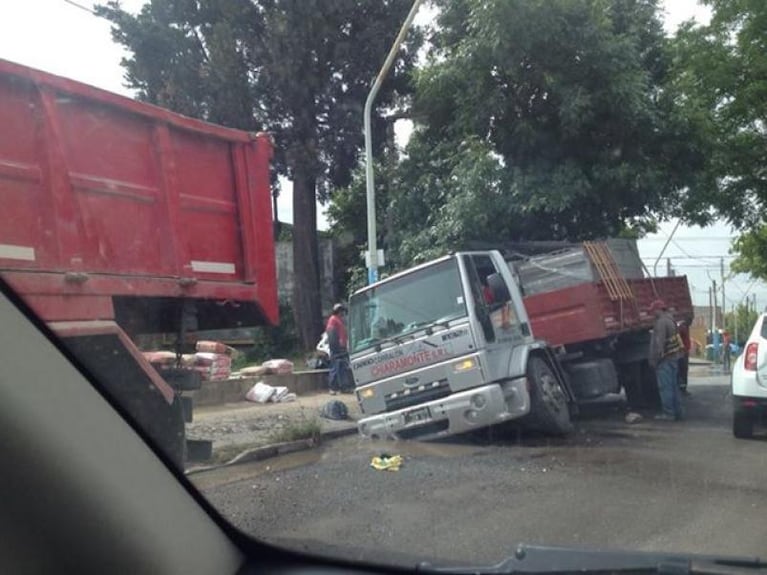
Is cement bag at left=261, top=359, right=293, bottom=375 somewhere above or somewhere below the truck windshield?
below

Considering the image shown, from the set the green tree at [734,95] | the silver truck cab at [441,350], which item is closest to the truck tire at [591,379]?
the silver truck cab at [441,350]

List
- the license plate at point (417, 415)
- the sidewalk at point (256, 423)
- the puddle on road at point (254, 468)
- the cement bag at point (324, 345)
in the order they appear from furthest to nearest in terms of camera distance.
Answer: the cement bag at point (324, 345), the license plate at point (417, 415), the sidewalk at point (256, 423), the puddle on road at point (254, 468)

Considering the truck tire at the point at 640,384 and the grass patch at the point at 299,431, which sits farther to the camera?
the truck tire at the point at 640,384

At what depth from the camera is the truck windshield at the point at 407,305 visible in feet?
31.9

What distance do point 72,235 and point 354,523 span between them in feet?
8.42

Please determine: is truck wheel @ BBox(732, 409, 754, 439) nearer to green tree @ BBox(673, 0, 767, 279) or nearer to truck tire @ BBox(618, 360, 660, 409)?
truck tire @ BBox(618, 360, 660, 409)

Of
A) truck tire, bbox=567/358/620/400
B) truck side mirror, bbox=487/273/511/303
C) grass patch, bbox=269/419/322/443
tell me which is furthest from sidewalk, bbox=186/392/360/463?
truck tire, bbox=567/358/620/400

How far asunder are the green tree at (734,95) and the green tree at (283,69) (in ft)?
31.7

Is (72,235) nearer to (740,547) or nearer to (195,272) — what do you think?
(195,272)

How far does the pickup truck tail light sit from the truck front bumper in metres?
2.36

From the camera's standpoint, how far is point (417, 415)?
9.57m

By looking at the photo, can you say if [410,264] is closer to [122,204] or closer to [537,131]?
[537,131]

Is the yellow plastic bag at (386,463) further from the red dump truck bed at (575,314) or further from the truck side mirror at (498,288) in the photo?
the red dump truck bed at (575,314)

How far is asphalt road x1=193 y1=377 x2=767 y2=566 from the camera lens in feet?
16.0
